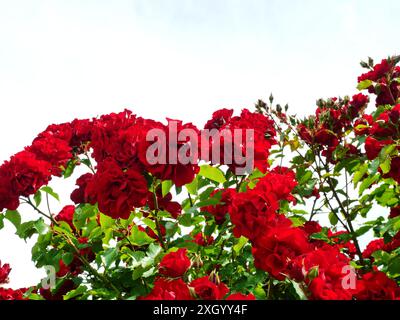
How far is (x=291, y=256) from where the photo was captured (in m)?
1.69

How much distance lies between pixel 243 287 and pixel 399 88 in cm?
243

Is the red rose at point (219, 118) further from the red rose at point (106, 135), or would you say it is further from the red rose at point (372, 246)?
the red rose at point (372, 246)

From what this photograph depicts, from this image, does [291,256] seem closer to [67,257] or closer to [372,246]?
[67,257]

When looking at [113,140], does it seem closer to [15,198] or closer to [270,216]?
[15,198]

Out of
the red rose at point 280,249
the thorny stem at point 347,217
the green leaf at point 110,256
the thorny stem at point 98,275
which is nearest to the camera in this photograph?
the red rose at point 280,249

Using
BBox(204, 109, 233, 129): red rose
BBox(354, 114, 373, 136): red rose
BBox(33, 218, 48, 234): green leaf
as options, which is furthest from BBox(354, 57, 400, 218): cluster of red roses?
BBox(33, 218, 48, 234): green leaf

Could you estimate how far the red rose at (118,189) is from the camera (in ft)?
7.37

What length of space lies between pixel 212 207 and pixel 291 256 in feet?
4.10

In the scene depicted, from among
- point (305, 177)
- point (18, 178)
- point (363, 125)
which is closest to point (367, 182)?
point (363, 125)

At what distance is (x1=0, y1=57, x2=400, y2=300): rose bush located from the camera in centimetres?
175

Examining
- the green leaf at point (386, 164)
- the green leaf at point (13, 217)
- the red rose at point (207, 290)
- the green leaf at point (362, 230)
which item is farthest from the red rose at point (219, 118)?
the red rose at point (207, 290)

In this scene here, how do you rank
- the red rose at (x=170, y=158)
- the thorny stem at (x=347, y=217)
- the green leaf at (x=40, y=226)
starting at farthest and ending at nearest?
the thorny stem at (x=347, y=217) → the green leaf at (x=40, y=226) → the red rose at (x=170, y=158)

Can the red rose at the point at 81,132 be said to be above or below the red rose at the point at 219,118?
below

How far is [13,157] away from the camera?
9.07 ft
